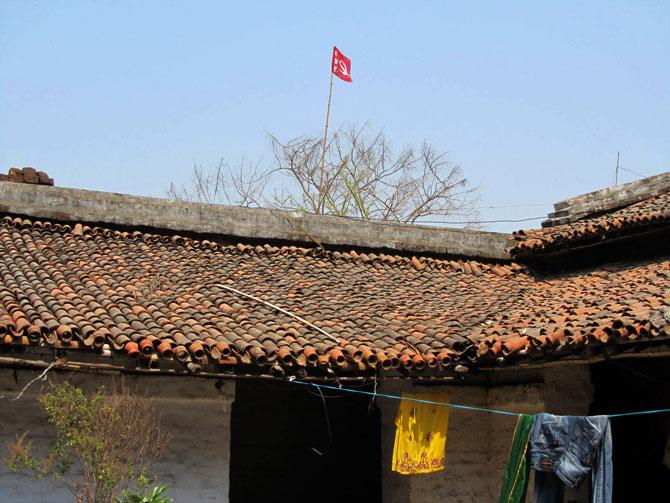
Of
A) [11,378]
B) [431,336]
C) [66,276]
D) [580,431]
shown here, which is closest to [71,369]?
[11,378]

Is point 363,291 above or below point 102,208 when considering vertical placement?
below

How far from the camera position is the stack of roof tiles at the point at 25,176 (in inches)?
487

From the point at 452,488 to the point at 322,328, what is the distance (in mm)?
2521

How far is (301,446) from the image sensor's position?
35.4 feet

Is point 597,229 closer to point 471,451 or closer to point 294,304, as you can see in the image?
point 471,451

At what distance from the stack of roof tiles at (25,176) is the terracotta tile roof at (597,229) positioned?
647 cm

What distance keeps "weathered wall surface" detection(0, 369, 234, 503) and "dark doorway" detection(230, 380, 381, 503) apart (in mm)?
995

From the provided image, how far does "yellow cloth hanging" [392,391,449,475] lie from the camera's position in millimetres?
9547

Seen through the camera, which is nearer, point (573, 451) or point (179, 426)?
point (573, 451)

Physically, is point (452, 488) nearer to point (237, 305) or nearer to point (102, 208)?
point (237, 305)

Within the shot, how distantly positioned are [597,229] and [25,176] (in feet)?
24.5

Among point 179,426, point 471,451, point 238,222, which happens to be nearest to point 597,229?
point 471,451

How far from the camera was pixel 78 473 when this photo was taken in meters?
8.62

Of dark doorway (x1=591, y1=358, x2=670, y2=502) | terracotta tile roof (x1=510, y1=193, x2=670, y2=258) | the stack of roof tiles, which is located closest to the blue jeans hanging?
dark doorway (x1=591, y1=358, x2=670, y2=502)
